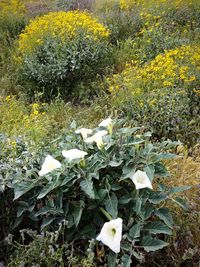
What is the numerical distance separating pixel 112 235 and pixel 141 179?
0.37 meters

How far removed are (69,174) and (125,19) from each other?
479 centimetres

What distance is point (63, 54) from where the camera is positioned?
17.5ft

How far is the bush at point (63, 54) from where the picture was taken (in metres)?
5.30

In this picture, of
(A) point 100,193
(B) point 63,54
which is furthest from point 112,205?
(B) point 63,54

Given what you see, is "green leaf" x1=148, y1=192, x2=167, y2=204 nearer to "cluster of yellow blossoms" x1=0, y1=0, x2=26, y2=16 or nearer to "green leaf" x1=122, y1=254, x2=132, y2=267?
"green leaf" x1=122, y1=254, x2=132, y2=267

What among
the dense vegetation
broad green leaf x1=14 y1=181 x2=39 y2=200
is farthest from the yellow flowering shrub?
broad green leaf x1=14 y1=181 x2=39 y2=200

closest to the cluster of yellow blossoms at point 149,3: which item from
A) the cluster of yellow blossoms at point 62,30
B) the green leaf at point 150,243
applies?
the cluster of yellow blossoms at point 62,30

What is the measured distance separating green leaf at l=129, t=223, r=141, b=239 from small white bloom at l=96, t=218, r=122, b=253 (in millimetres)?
140

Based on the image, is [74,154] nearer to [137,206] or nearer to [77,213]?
[77,213]

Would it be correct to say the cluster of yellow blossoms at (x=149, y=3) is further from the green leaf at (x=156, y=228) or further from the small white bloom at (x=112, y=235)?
the small white bloom at (x=112, y=235)

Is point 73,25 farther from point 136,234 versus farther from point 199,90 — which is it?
point 136,234

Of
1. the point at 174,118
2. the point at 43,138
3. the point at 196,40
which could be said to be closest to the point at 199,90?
the point at 174,118

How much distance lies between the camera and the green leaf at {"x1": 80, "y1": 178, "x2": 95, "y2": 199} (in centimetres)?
238

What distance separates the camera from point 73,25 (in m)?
5.77
